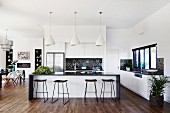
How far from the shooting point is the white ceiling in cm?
538

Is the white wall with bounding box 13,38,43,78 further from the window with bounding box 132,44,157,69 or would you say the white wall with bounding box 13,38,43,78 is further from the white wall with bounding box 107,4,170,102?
the window with bounding box 132,44,157,69

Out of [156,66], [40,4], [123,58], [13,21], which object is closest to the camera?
[40,4]

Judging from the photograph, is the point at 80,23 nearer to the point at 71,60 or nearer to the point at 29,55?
the point at 71,60

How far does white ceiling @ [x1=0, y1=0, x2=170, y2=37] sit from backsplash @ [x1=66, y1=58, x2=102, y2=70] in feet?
6.70

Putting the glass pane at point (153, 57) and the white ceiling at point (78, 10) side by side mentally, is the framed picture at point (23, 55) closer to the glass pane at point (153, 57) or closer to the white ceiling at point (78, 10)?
the white ceiling at point (78, 10)

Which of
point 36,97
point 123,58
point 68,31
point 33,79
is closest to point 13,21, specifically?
point 68,31

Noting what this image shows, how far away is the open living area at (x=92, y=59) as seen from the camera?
5.31 meters

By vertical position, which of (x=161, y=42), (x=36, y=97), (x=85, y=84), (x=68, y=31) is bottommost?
(x=36, y=97)

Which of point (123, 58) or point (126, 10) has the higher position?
point (126, 10)

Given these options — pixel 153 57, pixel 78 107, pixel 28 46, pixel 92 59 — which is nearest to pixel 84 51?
pixel 92 59

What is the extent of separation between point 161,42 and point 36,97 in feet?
16.0

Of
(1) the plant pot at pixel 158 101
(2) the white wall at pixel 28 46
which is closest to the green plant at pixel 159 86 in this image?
(1) the plant pot at pixel 158 101

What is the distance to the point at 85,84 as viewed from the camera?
642cm

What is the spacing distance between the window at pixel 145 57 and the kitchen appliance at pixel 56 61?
3.74m
